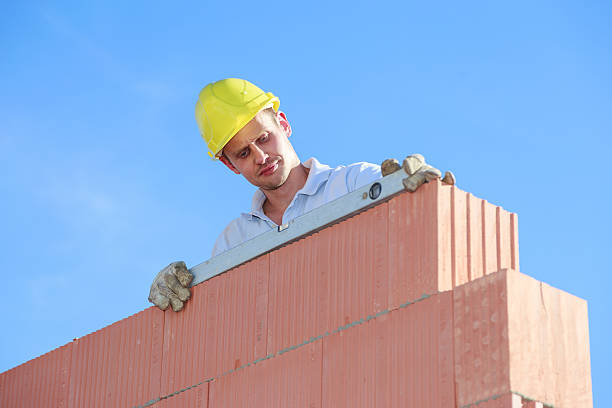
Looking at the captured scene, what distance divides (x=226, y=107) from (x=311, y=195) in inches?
32.3

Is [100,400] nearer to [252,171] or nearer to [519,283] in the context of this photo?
[252,171]

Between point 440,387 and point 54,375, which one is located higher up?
point 54,375

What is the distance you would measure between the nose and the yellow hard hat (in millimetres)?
177

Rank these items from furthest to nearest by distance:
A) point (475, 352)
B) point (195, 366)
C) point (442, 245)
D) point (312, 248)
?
1. point (195, 366)
2. point (312, 248)
3. point (442, 245)
4. point (475, 352)

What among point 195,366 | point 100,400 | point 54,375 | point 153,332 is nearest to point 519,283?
point 195,366

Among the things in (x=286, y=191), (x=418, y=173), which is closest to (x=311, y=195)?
(x=286, y=191)

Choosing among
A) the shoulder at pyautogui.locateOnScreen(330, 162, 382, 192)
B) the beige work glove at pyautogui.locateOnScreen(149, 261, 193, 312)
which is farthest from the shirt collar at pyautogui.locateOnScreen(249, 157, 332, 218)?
the beige work glove at pyautogui.locateOnScreen(149, 261, 193, 312)

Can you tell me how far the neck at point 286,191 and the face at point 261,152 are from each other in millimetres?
72

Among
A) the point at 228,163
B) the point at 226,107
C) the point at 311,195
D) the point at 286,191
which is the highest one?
the point at 226,107

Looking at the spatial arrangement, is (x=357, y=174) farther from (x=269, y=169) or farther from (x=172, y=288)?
(x=172, y=288)

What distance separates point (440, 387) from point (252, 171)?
2870 millimetres

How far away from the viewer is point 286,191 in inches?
316

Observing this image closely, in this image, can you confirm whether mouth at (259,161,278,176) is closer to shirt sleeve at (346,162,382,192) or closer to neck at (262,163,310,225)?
neck at (262,163,310,225)

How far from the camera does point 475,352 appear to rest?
535cm
